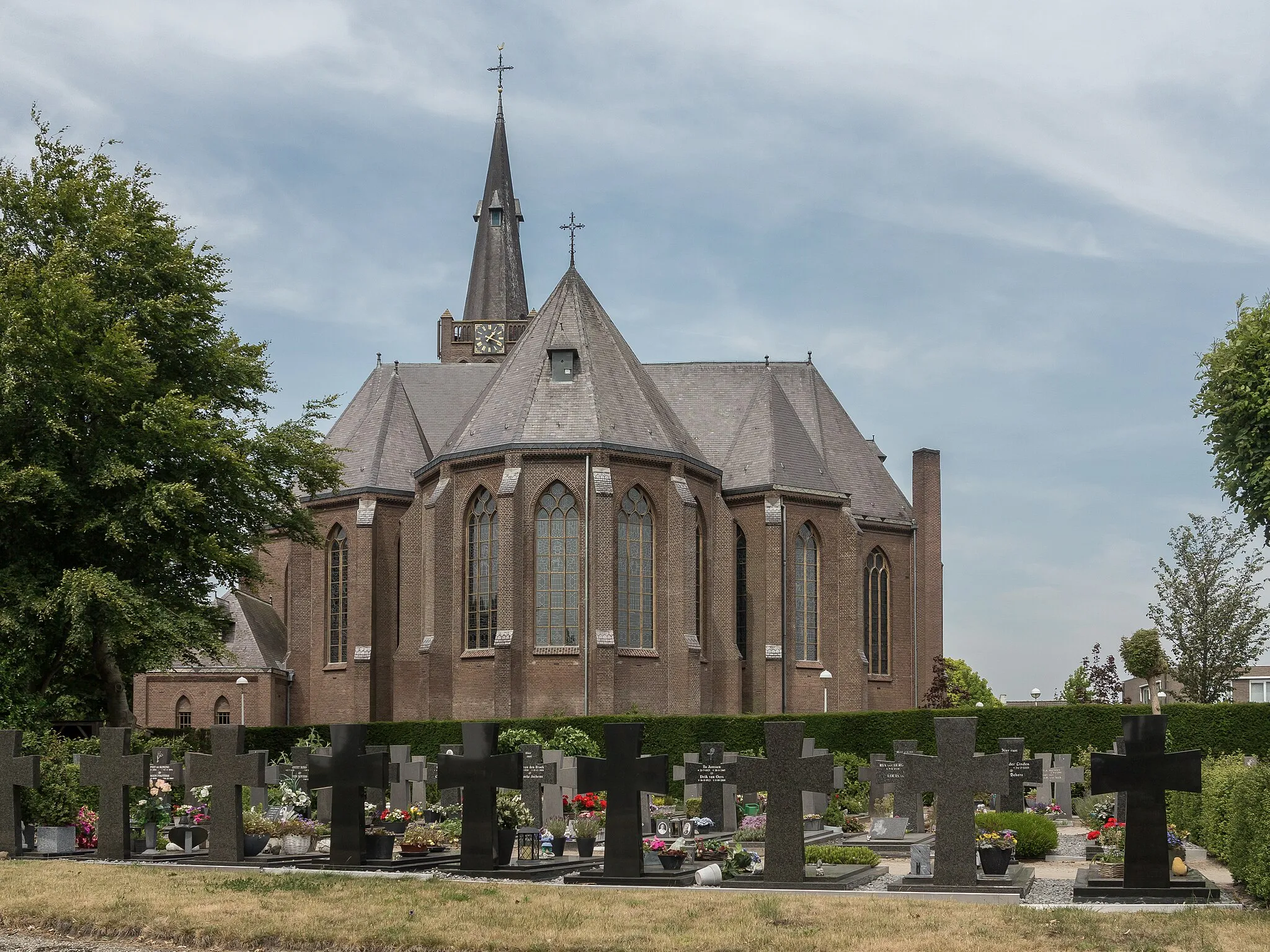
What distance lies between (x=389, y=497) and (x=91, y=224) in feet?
65.6

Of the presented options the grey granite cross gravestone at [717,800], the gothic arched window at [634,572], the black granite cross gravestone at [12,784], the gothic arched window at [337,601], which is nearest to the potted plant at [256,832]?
the black granite cross gravestone at [12,784]

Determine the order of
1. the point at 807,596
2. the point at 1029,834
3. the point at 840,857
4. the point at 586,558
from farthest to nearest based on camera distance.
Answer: the point at 807,596 < the point at 586,558 < the point at 1029,834 < the point at 840,857

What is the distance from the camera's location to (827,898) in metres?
16.0

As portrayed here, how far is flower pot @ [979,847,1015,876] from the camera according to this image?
18453 mm

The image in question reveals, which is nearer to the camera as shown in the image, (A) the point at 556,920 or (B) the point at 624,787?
(A) the point at 556,920

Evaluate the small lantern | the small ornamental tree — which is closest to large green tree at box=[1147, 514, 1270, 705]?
the small ornamental tree

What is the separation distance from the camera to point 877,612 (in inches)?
2175

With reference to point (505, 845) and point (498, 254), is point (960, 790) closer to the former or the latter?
point (505, 845)

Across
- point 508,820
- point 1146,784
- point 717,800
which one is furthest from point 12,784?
point 1146,784

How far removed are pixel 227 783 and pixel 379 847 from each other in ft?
7.91

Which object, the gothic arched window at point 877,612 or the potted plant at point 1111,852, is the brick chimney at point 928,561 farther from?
the potted plant at point 1111,852

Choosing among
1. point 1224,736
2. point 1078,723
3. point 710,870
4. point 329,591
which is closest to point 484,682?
point 329,591

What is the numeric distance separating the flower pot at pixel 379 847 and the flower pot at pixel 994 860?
8014 millimetres

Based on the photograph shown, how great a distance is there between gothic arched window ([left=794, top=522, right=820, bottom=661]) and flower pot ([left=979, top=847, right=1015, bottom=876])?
106 ft
